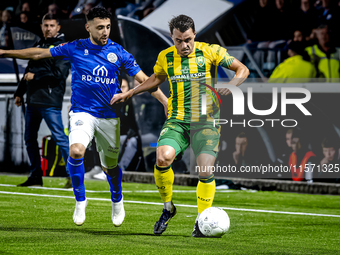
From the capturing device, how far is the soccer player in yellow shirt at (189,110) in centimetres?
532

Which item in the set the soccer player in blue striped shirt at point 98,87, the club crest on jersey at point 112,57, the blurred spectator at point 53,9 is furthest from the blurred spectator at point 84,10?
the club crest on jersey at point 112,57

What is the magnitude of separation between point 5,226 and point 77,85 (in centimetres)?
156

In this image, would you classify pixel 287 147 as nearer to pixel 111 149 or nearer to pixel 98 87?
pixel 111 149

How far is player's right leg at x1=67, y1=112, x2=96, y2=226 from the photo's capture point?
217 inches

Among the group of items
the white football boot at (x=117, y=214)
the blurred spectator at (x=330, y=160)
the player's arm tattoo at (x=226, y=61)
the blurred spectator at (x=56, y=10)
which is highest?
the blurred spectator at (x=56, y=10)

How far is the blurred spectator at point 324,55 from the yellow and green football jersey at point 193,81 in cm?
469

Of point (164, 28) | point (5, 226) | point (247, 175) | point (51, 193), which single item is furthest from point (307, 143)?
point (5, 226)

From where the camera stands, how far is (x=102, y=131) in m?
5.91

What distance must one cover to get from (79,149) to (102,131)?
1.49 ft

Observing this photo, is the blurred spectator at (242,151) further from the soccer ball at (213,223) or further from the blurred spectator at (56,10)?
the soccer ball at (213,223)

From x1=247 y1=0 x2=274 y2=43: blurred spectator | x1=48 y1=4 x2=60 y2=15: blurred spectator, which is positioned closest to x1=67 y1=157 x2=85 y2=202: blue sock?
x1=247 y1=0 x2=274 y2=43: blurred spectator

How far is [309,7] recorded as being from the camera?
1008 centimetres

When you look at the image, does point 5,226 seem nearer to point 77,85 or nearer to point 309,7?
point 77,85

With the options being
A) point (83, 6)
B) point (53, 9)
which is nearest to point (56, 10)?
point (53, 9)
